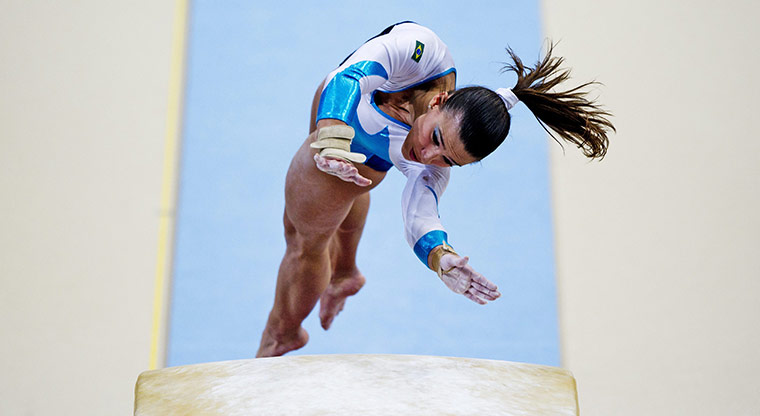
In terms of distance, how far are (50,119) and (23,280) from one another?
22.8 inches

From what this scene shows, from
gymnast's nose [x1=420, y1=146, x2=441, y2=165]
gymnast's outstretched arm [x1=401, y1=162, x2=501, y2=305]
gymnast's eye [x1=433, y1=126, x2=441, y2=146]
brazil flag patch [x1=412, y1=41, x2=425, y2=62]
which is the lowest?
gymnast's outstretched arm [x1=401, y1=162, x2=501, y2=305]

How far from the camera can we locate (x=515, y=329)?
8.43 ft

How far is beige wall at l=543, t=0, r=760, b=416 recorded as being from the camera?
2623mm

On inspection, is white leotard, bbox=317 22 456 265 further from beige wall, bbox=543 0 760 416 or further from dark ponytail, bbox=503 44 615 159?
beige wall, bbox=543 0 760 416

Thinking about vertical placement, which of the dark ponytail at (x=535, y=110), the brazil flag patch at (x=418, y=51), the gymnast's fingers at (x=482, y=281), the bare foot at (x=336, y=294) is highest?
the brazil flag patch at (x=418, y=51)

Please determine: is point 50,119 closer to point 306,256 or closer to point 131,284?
point 131,284

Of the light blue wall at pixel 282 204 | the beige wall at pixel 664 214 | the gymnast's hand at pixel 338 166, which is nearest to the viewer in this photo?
the gymnast's hand at pixel 338 166

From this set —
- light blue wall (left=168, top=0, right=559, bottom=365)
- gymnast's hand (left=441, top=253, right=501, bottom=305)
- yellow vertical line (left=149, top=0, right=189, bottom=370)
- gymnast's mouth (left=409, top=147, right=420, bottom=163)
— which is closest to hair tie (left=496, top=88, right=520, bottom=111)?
gymnast's mouth (left=409, top=147, right=420, bottom=163)

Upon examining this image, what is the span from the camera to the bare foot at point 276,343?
2.25 m

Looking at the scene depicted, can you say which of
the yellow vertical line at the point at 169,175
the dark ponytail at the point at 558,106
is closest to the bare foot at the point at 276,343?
the yellow vertical line at the point at 169,175

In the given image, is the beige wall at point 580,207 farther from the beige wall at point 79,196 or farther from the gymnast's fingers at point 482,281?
the gymnast's fingers at point 482,281

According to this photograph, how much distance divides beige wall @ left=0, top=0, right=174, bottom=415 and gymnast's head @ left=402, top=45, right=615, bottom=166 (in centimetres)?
126

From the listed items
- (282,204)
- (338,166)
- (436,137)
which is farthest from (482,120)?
(282,204)

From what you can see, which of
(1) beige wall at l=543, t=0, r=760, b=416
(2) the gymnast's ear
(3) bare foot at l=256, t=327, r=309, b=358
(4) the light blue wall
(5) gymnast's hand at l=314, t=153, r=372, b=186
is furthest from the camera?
(1) beige wall at l=543, t=0, r=760, b=416
